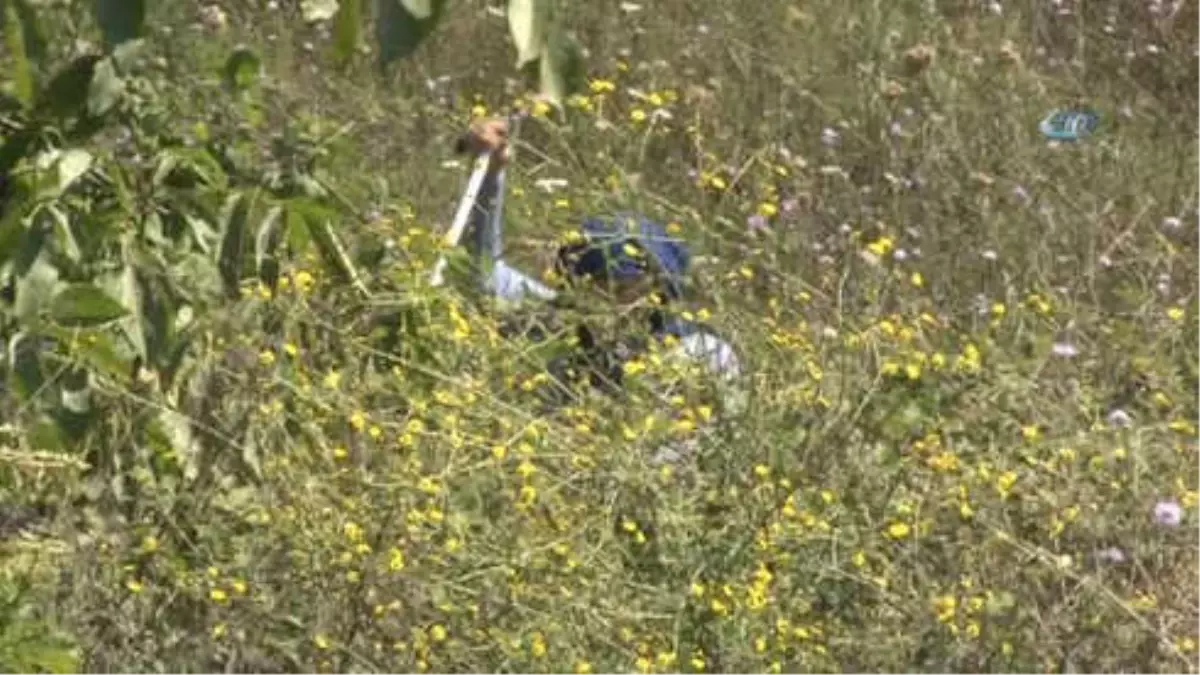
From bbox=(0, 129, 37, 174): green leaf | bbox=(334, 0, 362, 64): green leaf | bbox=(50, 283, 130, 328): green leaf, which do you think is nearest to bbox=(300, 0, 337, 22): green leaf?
bbox=(334, 0, 362, 64): green leaf

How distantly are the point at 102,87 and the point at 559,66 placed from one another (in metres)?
1.91

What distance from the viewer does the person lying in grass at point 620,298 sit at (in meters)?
3.04

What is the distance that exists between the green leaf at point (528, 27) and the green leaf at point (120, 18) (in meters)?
0.17

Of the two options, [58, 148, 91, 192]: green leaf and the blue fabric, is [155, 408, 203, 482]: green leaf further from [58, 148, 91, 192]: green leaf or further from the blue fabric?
the blue fabric

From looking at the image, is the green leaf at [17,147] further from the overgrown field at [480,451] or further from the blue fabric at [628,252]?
the blue fabric at [628,252]

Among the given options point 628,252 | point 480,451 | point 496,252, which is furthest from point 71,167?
point 496,252

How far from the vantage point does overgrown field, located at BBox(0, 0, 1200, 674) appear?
2.50 meters

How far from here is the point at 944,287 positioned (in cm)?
420

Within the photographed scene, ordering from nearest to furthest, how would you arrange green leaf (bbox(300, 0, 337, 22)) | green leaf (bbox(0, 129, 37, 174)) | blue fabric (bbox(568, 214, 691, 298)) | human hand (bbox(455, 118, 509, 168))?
1. green leaf (bbox(300, 0, 337, 22))
2. green leaf (bbox(0, 129, 37, 174))
3. blue fabric (bbox(568, 214, 691, 298))
4. human hand (bbox(455, 118, 509, 168))

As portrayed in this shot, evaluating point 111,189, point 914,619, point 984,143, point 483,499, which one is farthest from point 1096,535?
point 984,143

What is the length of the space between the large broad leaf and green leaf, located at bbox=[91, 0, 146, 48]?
127 millimetres

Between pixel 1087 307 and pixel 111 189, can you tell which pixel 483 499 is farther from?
pixel 1087 307

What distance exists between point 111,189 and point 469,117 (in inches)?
65.5

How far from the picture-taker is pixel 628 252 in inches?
129
